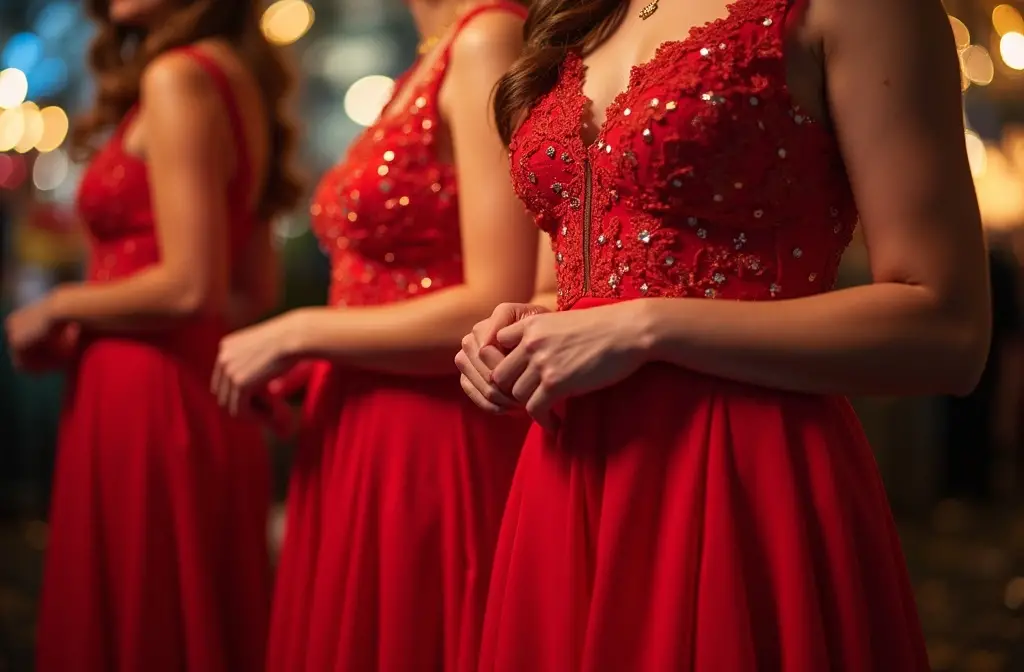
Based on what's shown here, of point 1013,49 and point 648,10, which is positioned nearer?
point 648,10

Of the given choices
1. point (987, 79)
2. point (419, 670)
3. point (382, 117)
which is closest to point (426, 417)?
point (419, 670)

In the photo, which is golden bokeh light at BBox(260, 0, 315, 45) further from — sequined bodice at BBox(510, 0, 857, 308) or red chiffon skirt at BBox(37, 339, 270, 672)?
sequined bodice at BBox(510, 0, 857, 308)

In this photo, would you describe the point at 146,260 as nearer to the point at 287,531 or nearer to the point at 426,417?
the point at 287,531

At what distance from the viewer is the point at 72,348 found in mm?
2141

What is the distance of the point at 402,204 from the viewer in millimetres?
1513

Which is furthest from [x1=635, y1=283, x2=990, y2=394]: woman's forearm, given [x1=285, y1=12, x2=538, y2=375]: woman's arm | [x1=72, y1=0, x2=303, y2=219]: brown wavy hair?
[x1=72, y1=0, x2=303, y2=219]: brown wavy hair

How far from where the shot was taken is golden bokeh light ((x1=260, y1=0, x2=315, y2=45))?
22.5 feet

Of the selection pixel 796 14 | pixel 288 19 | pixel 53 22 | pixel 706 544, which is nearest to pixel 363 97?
pixel 288 19

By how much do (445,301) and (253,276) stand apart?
894mm

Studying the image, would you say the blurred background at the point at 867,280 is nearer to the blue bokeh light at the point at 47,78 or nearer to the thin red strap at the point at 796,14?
the blue bokeh light at the point at 47,78

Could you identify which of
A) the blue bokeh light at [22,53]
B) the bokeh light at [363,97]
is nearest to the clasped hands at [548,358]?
the blue bokeh light at [22,53]

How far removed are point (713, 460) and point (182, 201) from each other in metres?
1.20

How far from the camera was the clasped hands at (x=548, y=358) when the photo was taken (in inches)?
39.2

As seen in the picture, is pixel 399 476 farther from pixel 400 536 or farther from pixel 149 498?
pixel 149 498
